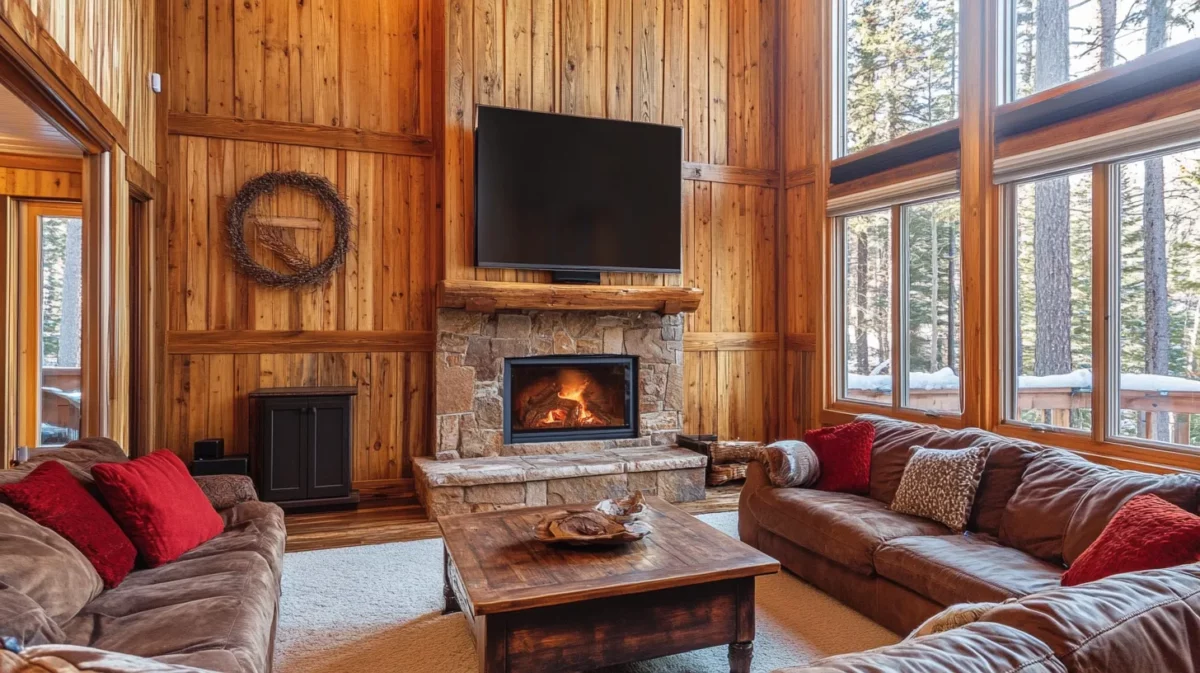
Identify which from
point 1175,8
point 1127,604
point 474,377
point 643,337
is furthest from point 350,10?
point 1127,604

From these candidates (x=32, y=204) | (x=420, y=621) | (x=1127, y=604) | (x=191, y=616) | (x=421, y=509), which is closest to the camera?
(x=1127, y=604)

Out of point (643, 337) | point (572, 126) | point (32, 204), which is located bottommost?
point (643, 337)

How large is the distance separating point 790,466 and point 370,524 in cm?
269

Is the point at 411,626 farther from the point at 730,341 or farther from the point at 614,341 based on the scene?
the point at 730,341

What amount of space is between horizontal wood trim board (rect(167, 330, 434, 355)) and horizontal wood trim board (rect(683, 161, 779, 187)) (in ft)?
8.53

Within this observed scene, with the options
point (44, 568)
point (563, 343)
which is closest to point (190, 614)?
point (44, 568)

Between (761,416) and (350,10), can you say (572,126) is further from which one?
(761,416)

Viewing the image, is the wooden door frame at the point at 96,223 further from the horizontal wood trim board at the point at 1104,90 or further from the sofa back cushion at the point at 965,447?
the horizontal wood trim board at the point at 1104,90

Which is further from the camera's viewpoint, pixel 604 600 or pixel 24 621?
pixel 604 600

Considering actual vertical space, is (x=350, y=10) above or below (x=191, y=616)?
above

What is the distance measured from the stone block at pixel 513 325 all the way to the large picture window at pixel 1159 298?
3.69 m

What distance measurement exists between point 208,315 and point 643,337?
3214 mm

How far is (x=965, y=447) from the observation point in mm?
3318

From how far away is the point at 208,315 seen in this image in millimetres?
4734
